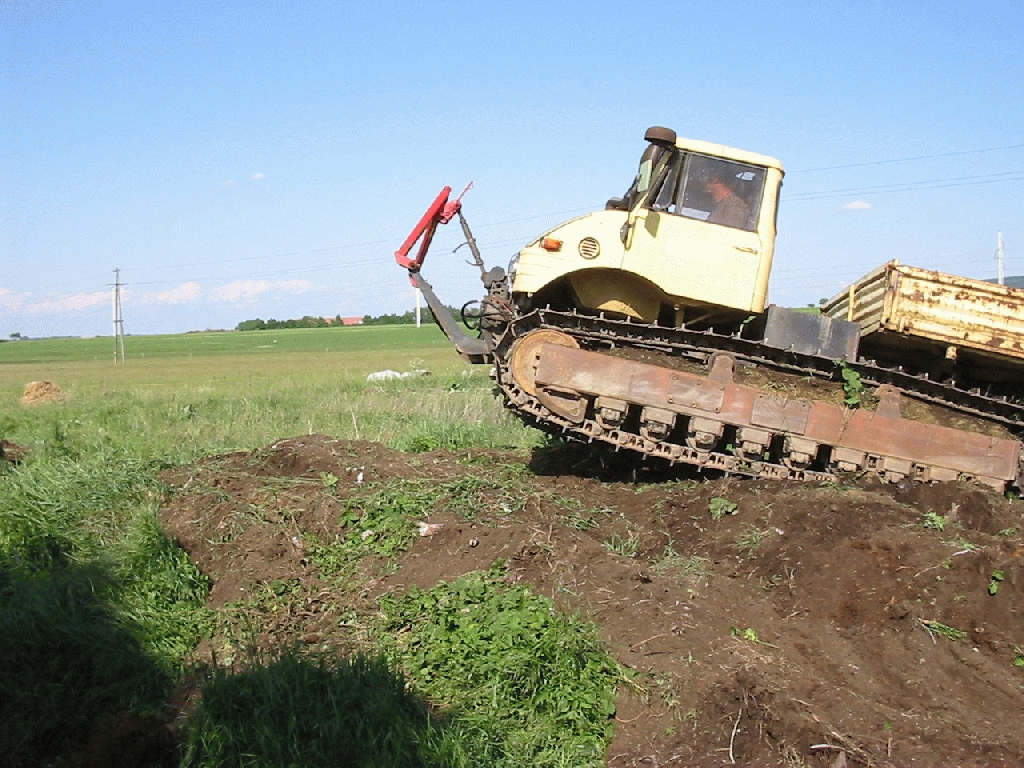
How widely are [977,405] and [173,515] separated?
24.2ft

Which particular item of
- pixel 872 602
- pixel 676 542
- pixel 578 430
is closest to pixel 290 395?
pixel 578 430

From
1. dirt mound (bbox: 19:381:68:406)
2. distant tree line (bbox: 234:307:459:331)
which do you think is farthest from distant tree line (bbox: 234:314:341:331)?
dirt mound (bbox: 19:381:68:406)

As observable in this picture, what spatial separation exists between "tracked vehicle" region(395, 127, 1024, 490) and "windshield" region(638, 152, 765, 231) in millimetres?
14

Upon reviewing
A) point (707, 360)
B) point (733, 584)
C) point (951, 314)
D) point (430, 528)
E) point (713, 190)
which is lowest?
point (733, 584)

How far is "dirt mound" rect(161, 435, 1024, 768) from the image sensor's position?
500cm

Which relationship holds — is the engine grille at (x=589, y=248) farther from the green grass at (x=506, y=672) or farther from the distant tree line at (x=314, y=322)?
the distant tree line at (x=314, y=322)

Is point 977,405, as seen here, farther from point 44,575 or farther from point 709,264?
point 44,575

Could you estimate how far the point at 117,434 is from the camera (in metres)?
14.1

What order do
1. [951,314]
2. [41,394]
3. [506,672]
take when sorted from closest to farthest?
[506,672] → [951,314] → [41,394]

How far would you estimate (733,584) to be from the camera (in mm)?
6711

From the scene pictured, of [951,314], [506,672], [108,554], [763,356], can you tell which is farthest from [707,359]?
[108,554]

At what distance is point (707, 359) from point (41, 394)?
20.2 m

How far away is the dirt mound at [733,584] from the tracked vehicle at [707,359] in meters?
0.51

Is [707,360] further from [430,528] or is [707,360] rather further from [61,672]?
[61,672]
